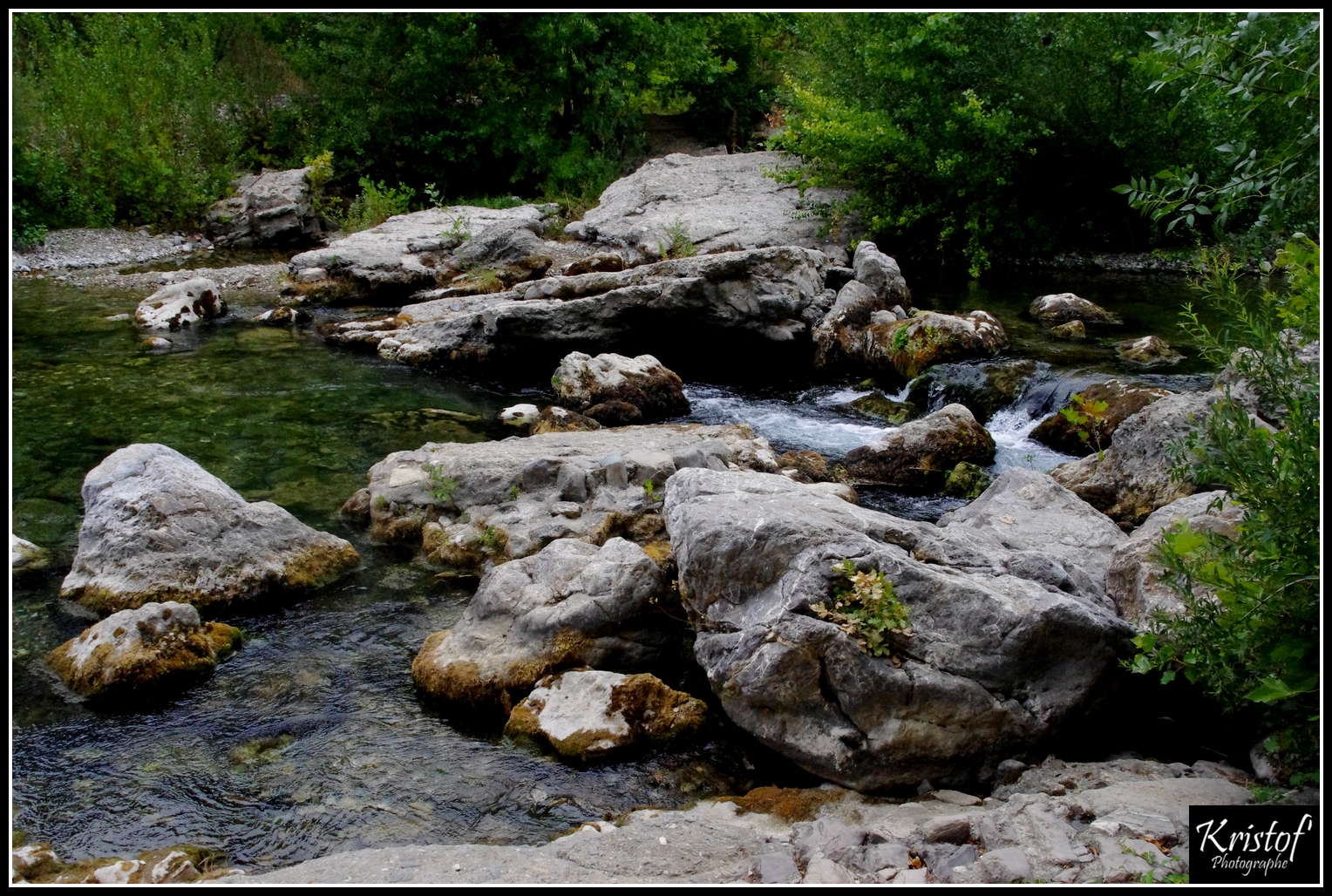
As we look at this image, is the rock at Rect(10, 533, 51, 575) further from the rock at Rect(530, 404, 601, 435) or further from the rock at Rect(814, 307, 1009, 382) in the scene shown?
the rock at Rect(814, 307, 1009, 382)

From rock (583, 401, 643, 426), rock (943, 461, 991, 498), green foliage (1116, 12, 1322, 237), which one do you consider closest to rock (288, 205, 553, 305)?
rock (583, 401, 643, 426)

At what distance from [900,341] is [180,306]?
11.6m

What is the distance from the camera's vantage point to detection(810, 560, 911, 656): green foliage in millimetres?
4871

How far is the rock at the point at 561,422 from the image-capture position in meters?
10.8

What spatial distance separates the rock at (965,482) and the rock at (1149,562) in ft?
9.47

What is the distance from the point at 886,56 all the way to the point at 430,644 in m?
18.1

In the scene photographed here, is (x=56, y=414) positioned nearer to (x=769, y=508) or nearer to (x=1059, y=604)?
(x=769, y=508)

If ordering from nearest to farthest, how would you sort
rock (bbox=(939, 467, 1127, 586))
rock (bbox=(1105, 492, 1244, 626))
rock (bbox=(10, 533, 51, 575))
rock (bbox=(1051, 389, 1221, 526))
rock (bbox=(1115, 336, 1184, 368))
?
rock (bbox=(1105, 492, 1244, 626)), rock (bbox=(939, 467, 1127, 586)), rock (bbox=(10, 533, 51, 575)), rock (bbox=(1051, 389, 1221, 526)), rock (bbox=(1115, 336, 1184, 368))

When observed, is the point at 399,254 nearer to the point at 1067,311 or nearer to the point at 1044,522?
the point at 1067,311

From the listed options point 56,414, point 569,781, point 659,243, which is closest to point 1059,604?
point 569,781

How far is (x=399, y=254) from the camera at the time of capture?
731 inches

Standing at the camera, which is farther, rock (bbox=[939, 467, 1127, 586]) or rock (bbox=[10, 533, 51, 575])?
rock (bbox=[10, 533, 51, 575])

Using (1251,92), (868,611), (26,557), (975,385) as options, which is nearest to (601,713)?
(868,611)

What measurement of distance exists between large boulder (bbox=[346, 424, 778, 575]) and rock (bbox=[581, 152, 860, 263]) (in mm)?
9435
